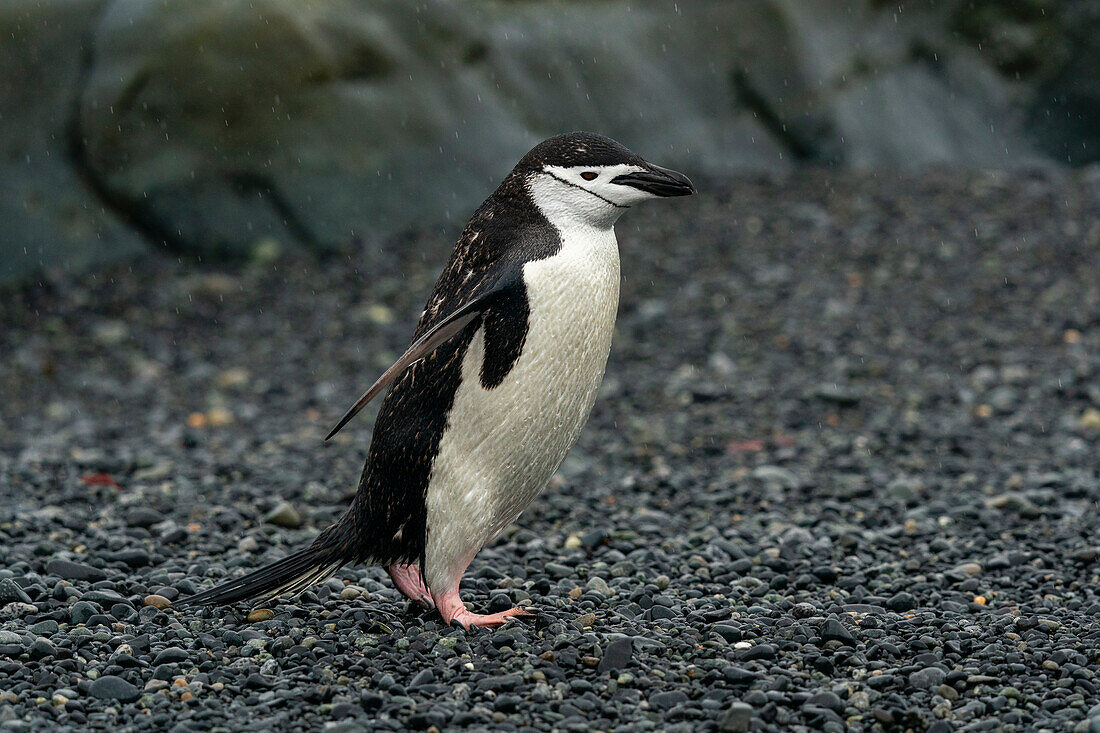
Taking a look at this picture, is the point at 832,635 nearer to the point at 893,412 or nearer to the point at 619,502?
the point at 619,502

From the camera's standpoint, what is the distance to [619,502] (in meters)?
5.33

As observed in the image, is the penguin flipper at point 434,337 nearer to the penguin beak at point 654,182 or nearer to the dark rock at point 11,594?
the penguin beak at point 654,182

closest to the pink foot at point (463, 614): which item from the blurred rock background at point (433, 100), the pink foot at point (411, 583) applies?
the pink foot at point (411, 583)

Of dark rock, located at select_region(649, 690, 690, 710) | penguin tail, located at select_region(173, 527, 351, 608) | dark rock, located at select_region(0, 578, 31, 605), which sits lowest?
dark rock, located at select_region(649, 690, 690, 710)

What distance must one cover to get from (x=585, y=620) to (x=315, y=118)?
6.39 meters

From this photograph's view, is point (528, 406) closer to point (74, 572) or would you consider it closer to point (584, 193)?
point (584, 193)

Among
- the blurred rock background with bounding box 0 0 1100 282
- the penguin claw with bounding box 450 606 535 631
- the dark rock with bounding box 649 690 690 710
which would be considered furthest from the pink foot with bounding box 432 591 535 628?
the blurred rock background with bounding box 0 0 1100 282

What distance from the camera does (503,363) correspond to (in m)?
3.20

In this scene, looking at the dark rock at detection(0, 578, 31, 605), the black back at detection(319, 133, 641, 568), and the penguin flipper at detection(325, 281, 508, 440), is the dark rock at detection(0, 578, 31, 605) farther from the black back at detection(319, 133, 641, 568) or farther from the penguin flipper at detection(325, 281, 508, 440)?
the penguin flipper at detection(325, 281, 508, 440)

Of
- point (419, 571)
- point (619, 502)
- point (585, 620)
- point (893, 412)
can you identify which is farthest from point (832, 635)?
point (893, 412)

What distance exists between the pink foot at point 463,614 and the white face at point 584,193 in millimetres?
1125

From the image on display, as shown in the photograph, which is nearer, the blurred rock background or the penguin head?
the penguin head

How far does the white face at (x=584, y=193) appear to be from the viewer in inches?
128

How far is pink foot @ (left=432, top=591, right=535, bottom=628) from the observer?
132 inches
